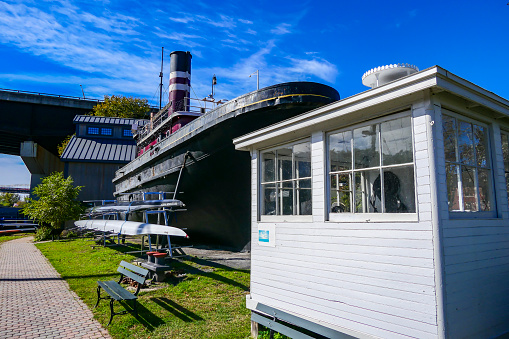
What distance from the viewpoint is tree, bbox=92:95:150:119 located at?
123 ft

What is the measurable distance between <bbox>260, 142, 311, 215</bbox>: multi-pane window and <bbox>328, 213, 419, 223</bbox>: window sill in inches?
23.2

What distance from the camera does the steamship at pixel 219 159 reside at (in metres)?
9.17

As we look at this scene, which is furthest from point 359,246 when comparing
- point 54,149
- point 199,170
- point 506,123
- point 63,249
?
point 54,149

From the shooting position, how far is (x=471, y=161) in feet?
12.5

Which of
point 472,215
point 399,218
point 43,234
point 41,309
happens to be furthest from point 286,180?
point 43,234

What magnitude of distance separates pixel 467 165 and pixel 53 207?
1988cm

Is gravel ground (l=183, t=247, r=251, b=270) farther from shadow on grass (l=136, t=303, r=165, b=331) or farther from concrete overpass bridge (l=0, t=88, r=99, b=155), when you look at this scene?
concrete overpass bridge (l=0, t=88, r=99, b=155)

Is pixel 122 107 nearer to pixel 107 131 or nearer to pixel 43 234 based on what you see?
pixel 107 131

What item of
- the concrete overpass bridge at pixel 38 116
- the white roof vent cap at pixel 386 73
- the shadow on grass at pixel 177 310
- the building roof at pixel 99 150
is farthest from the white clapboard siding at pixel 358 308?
the concrete overpass bridge at pixel 38 116

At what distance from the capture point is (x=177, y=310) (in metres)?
5.79

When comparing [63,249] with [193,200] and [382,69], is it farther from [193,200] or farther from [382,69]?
[382,69]

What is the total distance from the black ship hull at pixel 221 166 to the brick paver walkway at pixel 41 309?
14.3 ft

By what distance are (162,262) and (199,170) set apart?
13.4 ft

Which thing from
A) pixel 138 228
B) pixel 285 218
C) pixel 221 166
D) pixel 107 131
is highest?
pixel 107 131
